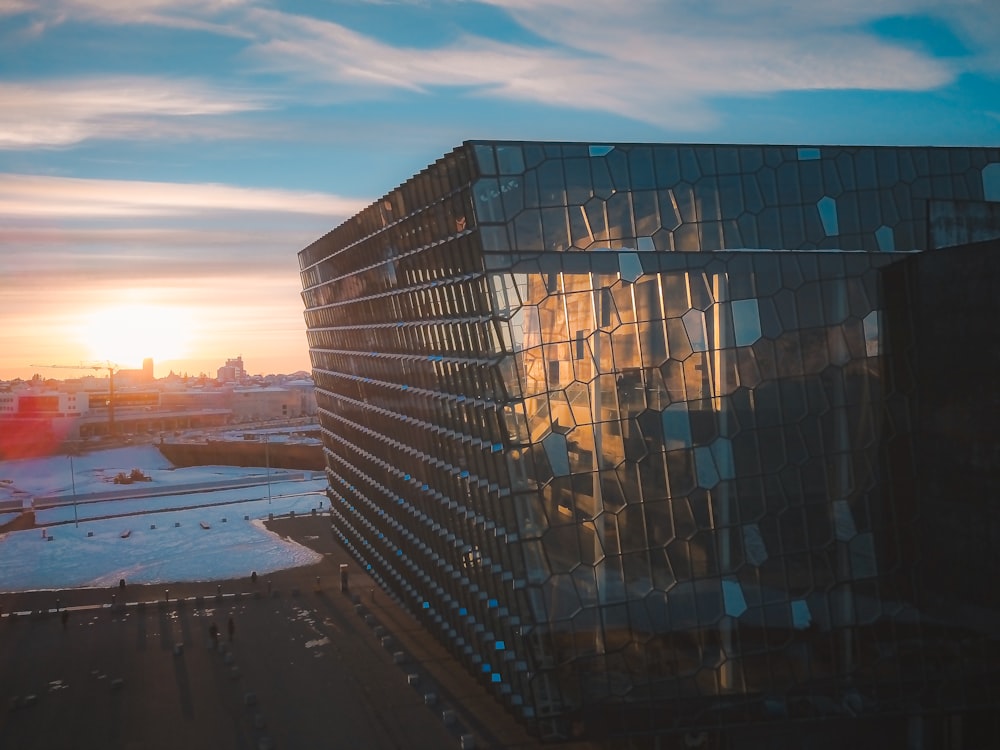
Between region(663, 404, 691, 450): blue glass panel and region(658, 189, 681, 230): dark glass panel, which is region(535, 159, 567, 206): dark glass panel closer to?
region(658, 189, 681, 230): dark glass panel

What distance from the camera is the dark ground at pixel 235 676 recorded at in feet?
78.9

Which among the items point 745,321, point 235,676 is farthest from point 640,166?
point 235,676

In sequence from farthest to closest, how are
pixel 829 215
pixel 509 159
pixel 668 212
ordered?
pixel 829 215 → pixel 668 212 → pixel 509 159

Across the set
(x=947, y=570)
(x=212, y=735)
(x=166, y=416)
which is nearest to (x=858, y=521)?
(x=947, y=570)

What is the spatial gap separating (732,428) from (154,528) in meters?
48.4

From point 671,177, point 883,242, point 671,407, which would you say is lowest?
point 671,407

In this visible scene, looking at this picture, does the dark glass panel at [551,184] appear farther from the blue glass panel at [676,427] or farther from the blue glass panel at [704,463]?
the blue glass panel at [704,463]

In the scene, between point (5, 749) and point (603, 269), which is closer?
point (603, 269)

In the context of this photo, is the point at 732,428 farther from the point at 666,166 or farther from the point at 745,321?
the point at 666,166

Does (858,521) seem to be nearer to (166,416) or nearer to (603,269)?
(603,269)

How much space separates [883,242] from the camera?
21.2 m

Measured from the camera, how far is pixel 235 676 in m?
28.7

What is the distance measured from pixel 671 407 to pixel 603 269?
3369 millimetres

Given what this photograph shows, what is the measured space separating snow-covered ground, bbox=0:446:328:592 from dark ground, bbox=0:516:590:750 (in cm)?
491
